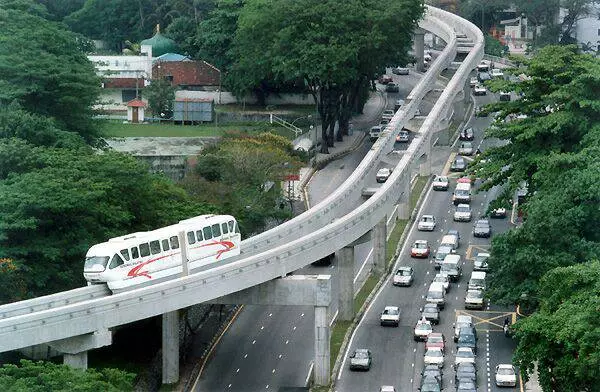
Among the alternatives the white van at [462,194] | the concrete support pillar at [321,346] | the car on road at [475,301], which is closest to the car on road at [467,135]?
the white van at [462,194]

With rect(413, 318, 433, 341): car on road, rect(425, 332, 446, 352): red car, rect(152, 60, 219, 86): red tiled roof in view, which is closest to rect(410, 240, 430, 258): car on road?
rect(413, 318, 433, 341): car on road

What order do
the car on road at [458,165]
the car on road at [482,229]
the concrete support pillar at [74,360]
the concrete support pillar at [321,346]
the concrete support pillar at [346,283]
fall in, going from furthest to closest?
the car on road at [458,165], the car on road at [482,229], the concrete support pillar at [346,283], the concrete support pillar at [321,346], the concrete support pillar at [74,360]

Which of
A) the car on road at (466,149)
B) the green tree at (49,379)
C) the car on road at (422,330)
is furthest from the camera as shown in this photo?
the car on road at (466,149)

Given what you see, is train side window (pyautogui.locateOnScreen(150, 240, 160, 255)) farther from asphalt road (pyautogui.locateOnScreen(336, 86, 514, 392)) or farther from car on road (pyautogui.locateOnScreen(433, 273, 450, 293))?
car on road (pyautogui.locateOnScreen(433, 273, 450, 293))

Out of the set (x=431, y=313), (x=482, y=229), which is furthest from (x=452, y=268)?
(x=482, y=229)

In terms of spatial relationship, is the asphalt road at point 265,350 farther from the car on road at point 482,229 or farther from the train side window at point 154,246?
the car on road at point 482,229

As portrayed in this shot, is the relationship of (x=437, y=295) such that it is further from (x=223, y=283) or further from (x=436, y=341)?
(x=223, y=283)

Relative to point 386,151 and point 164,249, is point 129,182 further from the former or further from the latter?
point 386,151

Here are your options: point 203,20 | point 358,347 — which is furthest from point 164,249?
point 203,20

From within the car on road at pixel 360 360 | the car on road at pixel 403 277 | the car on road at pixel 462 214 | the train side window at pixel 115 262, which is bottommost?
the car on road at pixel 360 360
